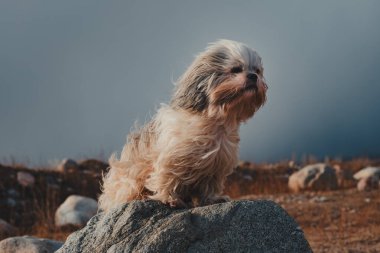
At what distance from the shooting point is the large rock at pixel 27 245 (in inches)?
334

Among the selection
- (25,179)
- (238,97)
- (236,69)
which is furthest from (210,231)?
(25,179)

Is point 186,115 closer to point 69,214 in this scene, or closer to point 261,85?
point 261,85

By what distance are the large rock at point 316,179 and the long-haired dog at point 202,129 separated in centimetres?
1257

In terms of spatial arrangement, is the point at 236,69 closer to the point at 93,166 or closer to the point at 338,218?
the point at 338,218

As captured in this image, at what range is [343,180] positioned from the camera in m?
19.5

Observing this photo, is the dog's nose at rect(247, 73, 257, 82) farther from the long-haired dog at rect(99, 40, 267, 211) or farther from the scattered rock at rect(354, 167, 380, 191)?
the scattered rock at rect(354, 167, 380, 191)

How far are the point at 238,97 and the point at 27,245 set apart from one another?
4159 mm

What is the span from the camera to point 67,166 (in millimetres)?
19203

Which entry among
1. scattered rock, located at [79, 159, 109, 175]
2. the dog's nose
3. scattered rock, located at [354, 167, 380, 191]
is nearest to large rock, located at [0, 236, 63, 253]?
the dog's nose

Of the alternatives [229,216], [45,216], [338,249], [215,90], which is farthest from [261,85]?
[45,216]

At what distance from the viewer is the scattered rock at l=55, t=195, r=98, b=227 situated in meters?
14.2

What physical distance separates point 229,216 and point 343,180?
47.9ft

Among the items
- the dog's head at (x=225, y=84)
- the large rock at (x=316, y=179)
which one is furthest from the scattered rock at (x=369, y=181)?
the dog's head at (x=225, y=84)

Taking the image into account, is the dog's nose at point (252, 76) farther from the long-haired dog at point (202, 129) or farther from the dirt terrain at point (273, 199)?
the dirt terrain at point (273, 199)
